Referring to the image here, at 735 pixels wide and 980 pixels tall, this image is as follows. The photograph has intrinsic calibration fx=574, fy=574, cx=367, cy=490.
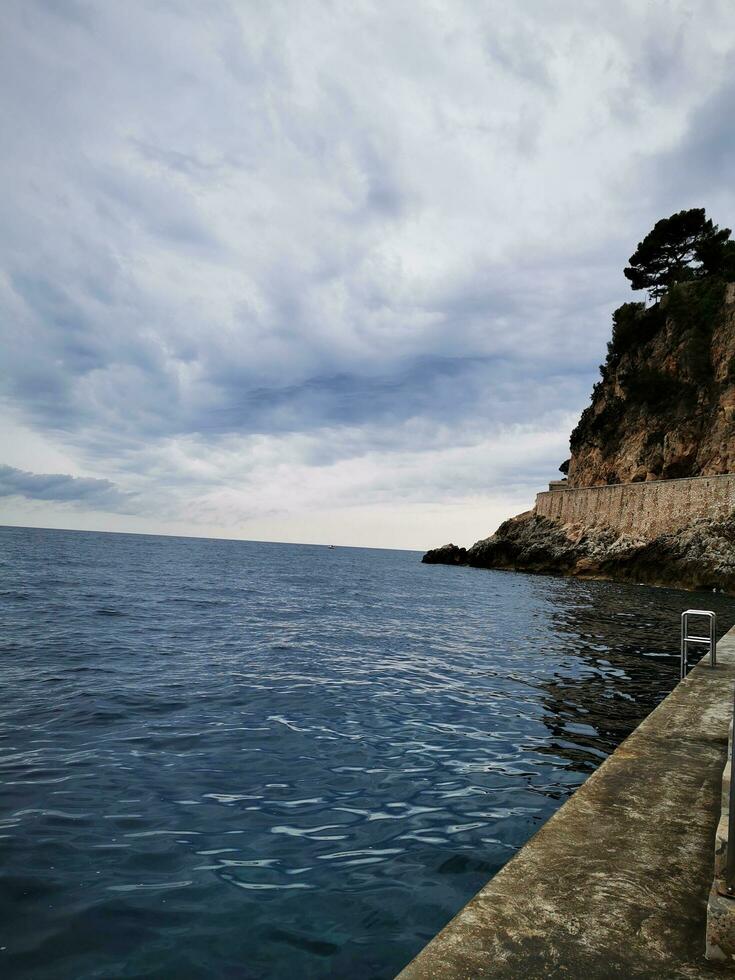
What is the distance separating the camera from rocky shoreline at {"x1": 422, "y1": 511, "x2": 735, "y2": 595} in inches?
1563

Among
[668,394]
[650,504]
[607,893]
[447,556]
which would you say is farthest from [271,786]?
[447,556]

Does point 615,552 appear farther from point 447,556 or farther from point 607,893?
point 607,893

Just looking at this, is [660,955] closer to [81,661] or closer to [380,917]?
[380,917]

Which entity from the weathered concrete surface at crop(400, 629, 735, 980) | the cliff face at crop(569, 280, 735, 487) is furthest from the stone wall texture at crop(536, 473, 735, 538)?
the weathered concrete surface at crop(400, 629, 735, 980)

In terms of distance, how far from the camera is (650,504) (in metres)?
47.0

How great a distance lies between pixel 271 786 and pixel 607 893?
3.93 meters

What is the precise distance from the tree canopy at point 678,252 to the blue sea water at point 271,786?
56843 mm

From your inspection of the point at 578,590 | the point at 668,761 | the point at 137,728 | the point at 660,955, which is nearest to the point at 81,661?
the point at 137,728

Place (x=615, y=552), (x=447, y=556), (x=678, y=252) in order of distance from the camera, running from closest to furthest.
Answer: (x=615, y=552), (x=678, y=252), (x=447, y=556)

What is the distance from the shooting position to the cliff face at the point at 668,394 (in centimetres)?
4684

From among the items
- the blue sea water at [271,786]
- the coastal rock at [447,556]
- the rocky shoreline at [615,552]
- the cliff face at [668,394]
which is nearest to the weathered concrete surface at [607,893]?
the blue sea water at [271,786]

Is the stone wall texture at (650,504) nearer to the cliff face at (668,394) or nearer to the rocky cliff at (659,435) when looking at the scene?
the rocky cliff at (659,435)

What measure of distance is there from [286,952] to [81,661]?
33.3 feet

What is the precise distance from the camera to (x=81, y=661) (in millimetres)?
11953
